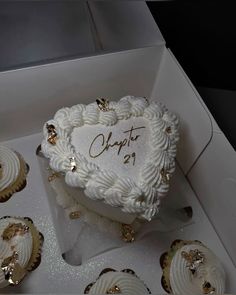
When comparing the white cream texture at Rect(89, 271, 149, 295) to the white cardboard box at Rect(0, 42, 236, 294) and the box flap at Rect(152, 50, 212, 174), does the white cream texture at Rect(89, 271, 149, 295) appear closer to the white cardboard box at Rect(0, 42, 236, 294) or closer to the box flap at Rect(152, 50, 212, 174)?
the white cardboard box at Rect(0, 42, 236, 294)

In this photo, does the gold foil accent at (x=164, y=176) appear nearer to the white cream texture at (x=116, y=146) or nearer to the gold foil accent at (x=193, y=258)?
the white cream texture at (x=116, y=146)


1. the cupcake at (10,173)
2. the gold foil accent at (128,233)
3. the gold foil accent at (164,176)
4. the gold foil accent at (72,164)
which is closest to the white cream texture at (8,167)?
the cupcake at (10,173)

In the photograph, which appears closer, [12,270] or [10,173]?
[12,270]

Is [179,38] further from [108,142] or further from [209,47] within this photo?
[108,142]

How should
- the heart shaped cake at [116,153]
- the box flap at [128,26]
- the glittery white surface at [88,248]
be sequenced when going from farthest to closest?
the box flap at [128,26]
the glittery white surface at [88,248]
the heart shaped cake at [116,153]

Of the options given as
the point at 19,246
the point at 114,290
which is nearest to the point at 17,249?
the point at 19,246

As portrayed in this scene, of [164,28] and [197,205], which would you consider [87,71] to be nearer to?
[164,28]

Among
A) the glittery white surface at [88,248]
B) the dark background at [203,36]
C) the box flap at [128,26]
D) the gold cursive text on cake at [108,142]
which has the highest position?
the box flap at [128,26]

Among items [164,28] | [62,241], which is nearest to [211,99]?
[164,28]
